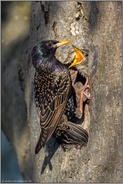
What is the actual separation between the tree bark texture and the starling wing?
168 millimetres

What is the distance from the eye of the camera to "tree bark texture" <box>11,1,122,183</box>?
168 inches

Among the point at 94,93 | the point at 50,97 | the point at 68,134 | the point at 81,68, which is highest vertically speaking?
the point at 81,68

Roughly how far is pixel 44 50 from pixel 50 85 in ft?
0.87

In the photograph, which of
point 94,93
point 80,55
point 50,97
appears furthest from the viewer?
point 50,97

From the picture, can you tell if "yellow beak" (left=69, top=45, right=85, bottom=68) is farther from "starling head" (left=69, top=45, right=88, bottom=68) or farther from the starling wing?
the starling wing

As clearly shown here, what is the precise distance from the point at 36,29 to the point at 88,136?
0.98 metres

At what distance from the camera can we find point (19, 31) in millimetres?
6484

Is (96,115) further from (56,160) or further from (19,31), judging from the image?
(19,31)

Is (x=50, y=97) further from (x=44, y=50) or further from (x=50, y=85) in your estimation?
(x=44, y=50)

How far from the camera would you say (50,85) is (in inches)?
183

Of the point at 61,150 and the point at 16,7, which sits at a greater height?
the point at 16,7

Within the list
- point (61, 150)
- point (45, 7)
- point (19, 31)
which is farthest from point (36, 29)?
point (19, 31)

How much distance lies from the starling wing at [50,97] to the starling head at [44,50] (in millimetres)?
106

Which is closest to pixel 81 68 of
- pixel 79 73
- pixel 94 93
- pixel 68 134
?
pixel 79 73
